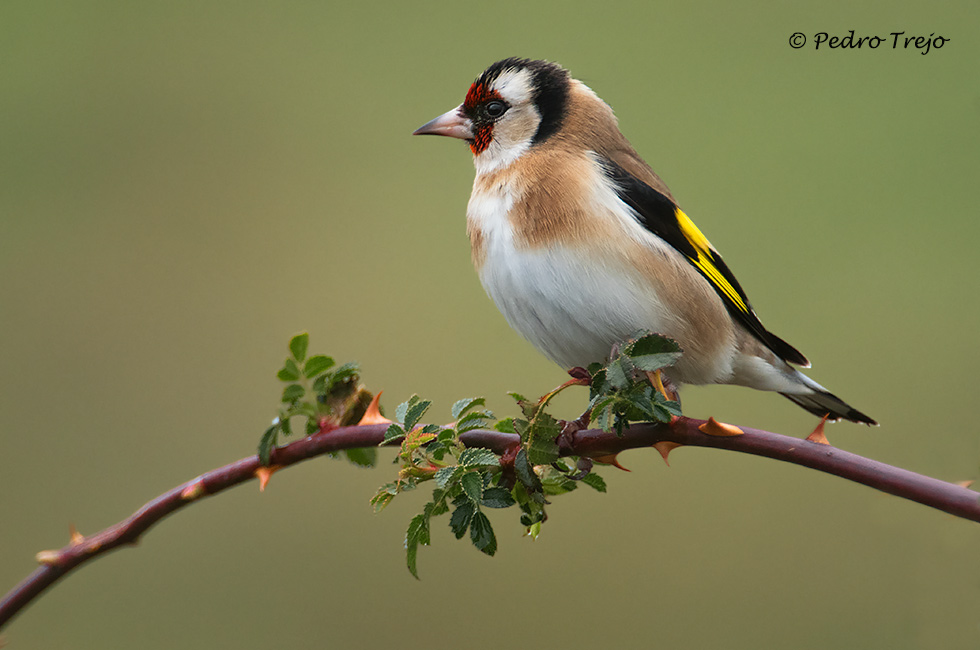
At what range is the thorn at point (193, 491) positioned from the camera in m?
0.83

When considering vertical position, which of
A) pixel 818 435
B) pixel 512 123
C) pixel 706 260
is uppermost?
pixel 512 123

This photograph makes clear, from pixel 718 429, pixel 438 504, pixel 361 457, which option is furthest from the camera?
→ pixel 361 457

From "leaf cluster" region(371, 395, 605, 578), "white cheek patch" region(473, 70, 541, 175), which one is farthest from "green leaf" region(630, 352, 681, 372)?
"white cheek patch" region(473, 70, 541, 175)

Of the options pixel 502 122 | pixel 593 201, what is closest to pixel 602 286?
pixel 593 201

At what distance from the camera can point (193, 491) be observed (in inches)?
32.9

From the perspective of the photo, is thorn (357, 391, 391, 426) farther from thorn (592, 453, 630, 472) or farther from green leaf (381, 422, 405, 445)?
thorn (592, 453, 630, 472)

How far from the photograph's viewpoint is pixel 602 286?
129 centimetres

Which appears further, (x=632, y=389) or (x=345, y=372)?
(x=345, y=372)

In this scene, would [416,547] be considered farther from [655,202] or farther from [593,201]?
[655,202]

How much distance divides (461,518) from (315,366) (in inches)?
9.9

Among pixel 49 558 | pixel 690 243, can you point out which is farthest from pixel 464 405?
pixel 690 243

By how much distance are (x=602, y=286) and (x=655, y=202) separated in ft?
0.76

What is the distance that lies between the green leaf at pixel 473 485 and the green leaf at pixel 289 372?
25 cm

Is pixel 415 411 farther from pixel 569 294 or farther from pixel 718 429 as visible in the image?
pixel 569 294
